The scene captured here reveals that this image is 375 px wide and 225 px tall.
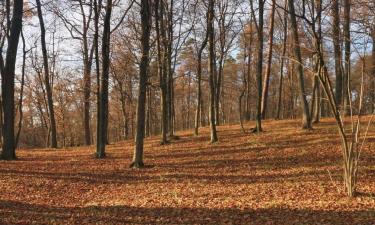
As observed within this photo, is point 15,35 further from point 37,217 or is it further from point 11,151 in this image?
point 37,217

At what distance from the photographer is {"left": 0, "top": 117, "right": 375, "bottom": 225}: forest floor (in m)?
8.21

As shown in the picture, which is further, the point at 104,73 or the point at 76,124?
the point at 76,124

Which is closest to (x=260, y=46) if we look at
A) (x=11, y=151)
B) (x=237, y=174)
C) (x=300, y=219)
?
(x=237, y=174)

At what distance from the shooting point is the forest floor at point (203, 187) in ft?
26.9

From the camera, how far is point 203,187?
11.0 meters

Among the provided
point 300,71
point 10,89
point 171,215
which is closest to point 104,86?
point 10,89

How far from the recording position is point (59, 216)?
28.6 ft

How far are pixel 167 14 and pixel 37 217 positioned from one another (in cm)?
1624

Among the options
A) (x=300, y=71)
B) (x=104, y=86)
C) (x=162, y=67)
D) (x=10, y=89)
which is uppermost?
(x=162, y=67)

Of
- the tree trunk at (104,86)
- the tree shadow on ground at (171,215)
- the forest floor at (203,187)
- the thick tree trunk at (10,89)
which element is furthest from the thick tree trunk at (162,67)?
the tree shadow on ground at (171,215)

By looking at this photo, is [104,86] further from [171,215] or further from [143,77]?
[171,215]

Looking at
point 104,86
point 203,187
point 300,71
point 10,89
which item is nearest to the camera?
point 203,187

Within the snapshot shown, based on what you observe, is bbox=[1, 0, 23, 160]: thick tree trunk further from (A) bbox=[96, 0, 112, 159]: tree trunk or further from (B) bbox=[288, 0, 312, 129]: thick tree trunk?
(B) bbox=[288, 0, 312, 129]: thick tree trunk

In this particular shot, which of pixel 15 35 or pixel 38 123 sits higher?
pixel 15 35
